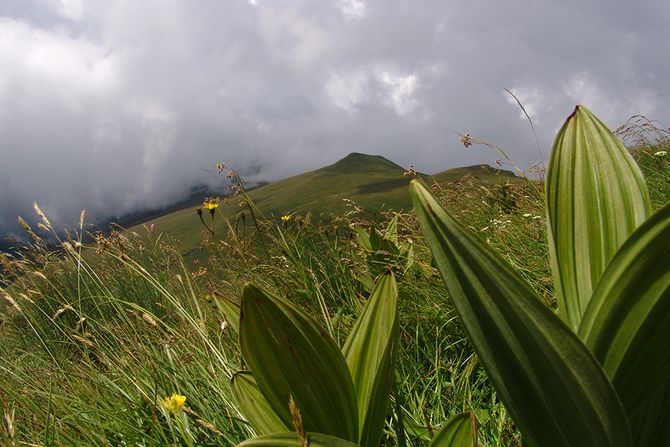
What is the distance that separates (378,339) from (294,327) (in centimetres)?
21

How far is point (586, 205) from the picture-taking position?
33.4 inches

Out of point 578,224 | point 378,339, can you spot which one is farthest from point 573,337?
point 378,339

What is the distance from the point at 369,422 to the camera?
1.02 metres

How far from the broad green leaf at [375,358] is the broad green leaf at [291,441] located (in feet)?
0.41

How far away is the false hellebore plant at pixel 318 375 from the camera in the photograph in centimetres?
90

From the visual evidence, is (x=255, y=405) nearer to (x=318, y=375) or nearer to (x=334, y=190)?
(x=318, y=375)

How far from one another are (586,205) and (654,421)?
38cm

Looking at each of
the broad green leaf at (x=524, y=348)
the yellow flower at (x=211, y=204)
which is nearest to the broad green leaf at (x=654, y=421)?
the broad green leaf at (x=524, y=348)

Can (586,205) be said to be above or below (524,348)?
above

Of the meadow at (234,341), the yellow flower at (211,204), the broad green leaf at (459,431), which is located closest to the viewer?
the broad green leaf at (459,431)

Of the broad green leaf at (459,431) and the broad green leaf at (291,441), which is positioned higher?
the broad green leaf at (459,431)

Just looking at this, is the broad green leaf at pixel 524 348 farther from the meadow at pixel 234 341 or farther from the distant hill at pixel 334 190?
the distant hill at pixel 334 190

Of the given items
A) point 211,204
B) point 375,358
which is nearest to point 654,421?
point 375,358

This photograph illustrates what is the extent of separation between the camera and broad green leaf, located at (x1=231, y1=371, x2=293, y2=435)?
108cm
